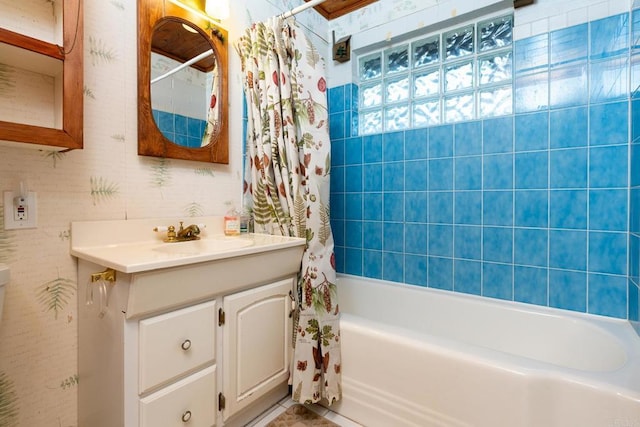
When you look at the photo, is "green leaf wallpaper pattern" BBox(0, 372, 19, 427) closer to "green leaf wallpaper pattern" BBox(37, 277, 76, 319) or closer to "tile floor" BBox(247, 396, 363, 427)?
"green leaf wallpaper pattern" BBox(37, 277, 76, 319)

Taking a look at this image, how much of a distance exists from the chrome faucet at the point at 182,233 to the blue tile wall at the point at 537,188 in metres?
1.22

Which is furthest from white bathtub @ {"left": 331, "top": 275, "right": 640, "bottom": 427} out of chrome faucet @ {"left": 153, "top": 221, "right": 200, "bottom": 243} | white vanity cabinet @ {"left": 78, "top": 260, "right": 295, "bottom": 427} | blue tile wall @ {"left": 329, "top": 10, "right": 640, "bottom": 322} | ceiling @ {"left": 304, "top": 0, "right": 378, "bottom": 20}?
ceiling @ {"left": 304, "top": 0, "right": 378, "bottom": 20}

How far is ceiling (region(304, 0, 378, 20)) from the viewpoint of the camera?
219 centimetres

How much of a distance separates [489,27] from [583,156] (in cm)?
95

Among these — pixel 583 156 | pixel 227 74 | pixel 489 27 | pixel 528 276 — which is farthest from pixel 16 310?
pixel 489 27

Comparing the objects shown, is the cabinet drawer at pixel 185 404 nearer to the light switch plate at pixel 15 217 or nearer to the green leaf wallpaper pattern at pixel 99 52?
the light switch plate at pixel 15 217

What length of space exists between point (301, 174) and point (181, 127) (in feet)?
2.10

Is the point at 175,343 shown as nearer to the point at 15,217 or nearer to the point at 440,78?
the point at 15,217

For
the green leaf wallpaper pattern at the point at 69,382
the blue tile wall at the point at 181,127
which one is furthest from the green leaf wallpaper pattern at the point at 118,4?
the green leaf wallpaper pattern at the point at 69,382

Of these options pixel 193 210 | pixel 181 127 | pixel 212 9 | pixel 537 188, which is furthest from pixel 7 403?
pixel 537 188

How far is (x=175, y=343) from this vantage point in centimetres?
105

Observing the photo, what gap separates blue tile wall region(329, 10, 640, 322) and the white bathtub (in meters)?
0.14

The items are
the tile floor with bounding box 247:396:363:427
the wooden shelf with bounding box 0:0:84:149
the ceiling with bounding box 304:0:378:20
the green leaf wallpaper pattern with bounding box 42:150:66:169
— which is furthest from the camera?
the ceiling with bounding box 304:0:378:20

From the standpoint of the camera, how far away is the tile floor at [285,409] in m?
1.44
